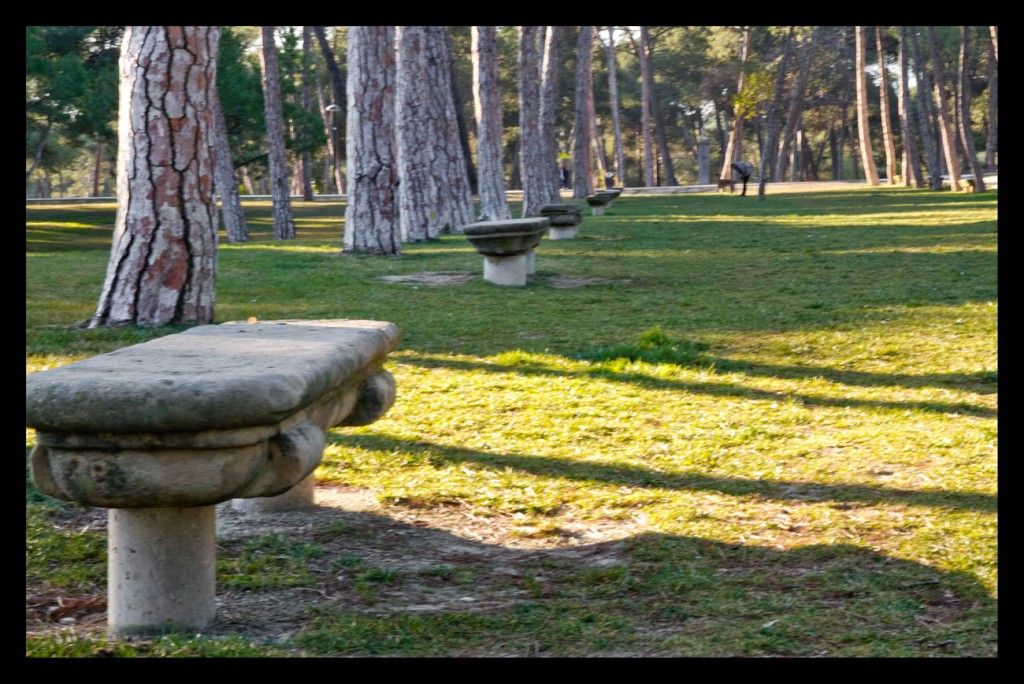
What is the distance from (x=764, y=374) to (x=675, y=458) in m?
2.07

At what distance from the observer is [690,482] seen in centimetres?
509

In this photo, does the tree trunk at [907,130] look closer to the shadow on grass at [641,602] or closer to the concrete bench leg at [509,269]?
the concrete bench leg at [509,269]

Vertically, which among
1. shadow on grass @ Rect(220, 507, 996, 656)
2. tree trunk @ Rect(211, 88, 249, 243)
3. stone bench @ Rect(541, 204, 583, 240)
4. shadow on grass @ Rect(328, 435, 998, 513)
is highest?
tree trunk @ Rect(211, 88, 249, 243)

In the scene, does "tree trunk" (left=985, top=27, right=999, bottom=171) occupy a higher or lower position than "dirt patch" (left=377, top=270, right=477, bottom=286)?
higher

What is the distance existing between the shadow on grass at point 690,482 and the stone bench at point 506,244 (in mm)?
6206

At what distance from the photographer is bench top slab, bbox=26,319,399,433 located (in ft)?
9.71

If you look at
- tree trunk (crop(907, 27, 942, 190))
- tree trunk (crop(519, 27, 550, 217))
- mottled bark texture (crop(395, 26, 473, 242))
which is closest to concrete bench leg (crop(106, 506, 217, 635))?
mottled bark texture (crop(395, 26, 473, 242))

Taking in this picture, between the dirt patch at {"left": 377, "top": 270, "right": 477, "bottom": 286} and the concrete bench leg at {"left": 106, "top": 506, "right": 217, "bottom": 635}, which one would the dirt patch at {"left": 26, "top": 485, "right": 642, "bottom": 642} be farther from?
the dirt patch at {"left": 377, "top": 270, "right": 477, "bottom": 286}

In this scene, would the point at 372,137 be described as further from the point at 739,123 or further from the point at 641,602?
the point at 739,123

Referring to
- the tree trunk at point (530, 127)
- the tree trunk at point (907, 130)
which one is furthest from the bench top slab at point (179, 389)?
the tree trunk at point (907, 130)

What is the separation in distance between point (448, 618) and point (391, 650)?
1.08 feet

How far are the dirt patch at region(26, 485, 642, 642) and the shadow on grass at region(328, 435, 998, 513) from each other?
22.9 inches

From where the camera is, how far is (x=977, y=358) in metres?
7.49

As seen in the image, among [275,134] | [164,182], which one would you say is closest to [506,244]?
[164,182]
